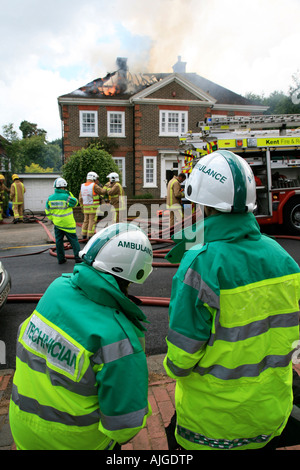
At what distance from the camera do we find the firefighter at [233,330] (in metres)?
1.41

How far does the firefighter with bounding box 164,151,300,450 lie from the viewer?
4.63ft

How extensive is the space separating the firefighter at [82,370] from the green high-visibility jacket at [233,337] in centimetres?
23

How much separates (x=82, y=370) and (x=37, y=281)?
16.9ft

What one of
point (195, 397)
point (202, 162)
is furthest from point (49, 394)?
point (202, 162)

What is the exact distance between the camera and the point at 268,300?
1.45 meters

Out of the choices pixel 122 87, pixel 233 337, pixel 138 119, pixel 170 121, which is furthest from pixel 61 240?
pixel 122 87

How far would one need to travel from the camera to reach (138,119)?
72.3ft

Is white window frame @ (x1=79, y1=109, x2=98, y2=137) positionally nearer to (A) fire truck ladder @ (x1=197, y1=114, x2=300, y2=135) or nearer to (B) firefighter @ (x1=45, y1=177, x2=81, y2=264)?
(A) fire truck ladder @ (x1=197, y1=114, x2=300, y2=135)

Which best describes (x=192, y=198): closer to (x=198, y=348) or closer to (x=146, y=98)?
(x=198, y=348)

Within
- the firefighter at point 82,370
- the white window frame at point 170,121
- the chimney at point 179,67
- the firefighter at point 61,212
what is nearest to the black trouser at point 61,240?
→ the firefighter at point 61,212

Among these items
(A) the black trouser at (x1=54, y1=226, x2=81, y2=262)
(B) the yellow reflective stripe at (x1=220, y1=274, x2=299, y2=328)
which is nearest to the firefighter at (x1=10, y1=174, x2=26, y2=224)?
(A) the black trouser at (x1=54, y1=226, x2=81, y2=262)

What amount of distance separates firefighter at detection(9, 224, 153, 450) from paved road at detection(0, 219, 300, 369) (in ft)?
7.42

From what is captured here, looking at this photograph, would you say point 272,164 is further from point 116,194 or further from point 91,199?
point 91,199
